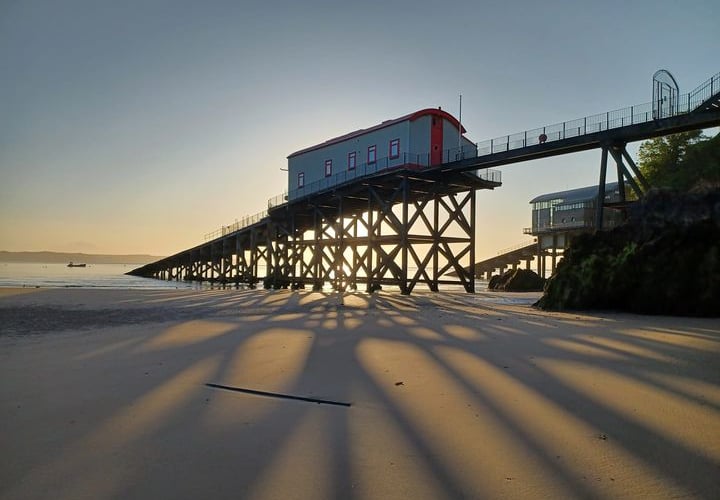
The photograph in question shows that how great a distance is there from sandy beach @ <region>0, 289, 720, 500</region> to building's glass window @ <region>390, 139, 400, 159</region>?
21082 millimetres

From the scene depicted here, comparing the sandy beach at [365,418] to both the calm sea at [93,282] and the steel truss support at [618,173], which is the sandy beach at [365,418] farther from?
the calm sea at [93,282]

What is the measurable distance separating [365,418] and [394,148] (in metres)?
25.7

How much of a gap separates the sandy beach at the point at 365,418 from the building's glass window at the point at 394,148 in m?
21.1

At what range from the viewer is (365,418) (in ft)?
14.6

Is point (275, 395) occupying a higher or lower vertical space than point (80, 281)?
lower

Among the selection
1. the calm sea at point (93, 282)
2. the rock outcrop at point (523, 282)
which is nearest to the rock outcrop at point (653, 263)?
the rock outcrop at point (523, 282)

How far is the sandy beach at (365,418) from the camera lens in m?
3.15

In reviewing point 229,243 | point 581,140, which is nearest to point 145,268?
point 229,243

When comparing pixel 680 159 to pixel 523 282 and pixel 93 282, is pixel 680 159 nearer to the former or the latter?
pixel 523 282

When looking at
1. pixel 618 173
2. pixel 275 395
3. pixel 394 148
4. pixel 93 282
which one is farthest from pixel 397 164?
pixel 93 282

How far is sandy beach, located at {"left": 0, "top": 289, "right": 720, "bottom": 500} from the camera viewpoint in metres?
3.15

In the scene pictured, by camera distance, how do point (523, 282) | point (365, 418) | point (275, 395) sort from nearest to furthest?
point (365, 418), point (275, 395), point (523, 282)

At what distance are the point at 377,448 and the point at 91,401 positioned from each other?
Result: 11.2ft

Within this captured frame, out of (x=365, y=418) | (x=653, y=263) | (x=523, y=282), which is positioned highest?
(x=653, y=263)
